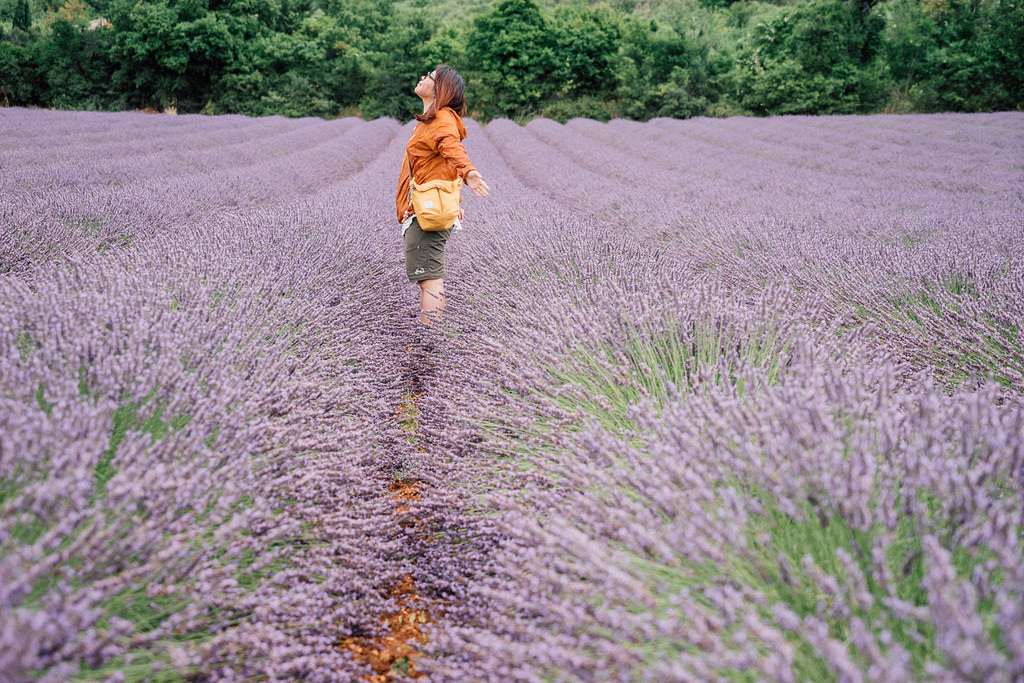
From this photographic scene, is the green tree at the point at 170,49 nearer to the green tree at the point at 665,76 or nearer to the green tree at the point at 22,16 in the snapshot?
the green tree at the point at 22,16

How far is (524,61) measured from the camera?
17969mm

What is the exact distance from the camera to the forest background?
643 inches

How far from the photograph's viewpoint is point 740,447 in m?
1.06

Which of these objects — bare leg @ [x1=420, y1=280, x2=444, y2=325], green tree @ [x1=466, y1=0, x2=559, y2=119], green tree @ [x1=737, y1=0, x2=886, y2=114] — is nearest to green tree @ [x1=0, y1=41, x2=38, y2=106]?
green tree @ [x1=466, y1=0, x2=559, y2=119]

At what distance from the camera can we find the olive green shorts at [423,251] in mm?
2744

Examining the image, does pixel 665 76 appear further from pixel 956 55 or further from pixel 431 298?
pixel 431 298

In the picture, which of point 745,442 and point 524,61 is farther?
point 524,61

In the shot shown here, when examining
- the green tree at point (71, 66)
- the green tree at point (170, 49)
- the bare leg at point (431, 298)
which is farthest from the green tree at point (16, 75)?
the bare leg at point (431, 298)

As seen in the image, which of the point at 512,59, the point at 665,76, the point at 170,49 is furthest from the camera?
the point at 170,49

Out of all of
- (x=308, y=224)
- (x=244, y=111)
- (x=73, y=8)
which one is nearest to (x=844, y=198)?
(x=308, y=224)

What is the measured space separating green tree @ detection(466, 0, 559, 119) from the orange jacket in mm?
16926

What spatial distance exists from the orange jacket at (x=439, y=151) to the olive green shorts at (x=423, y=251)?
119mm

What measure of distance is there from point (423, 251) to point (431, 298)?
0.25m

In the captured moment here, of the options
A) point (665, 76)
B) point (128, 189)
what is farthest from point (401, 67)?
point (128, 189)
